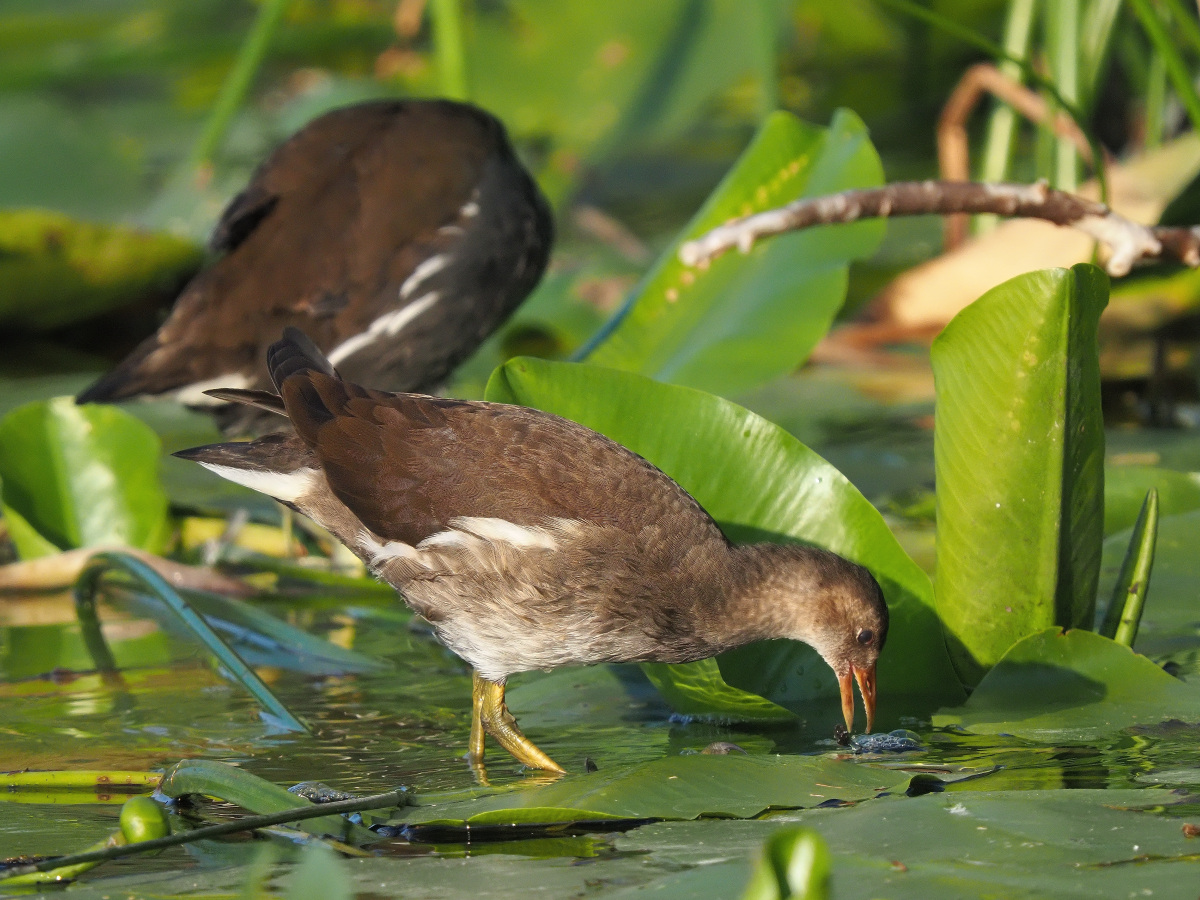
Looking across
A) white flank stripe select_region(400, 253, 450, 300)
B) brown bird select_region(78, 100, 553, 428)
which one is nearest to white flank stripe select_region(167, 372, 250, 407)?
brown bird select_region(78, 100, 553, 428)

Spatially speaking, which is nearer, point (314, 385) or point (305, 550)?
point (314, 385)

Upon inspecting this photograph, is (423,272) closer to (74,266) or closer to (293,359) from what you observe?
(293,359)

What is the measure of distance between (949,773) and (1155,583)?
99 centimetres

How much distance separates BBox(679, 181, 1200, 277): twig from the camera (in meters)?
2.62

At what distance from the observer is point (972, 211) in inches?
107

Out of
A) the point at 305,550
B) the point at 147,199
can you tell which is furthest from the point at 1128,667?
the point at 147,199

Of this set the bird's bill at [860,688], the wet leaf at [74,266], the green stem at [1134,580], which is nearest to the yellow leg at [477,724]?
the bird's bill at [860,688]

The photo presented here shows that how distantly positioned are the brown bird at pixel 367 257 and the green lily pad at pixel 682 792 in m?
1.93

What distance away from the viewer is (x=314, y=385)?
2.99 m

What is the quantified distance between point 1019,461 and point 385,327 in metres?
2.00

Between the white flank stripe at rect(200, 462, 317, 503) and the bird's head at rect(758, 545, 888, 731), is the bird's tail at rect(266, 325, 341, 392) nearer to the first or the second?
the white flank stripe at rect(200, 462, 317, 503)

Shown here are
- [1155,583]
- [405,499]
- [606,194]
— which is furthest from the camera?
[606,194]

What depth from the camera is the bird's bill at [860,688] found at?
2.68 metres

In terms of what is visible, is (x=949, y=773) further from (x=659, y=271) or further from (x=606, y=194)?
(x=606, y=194)
